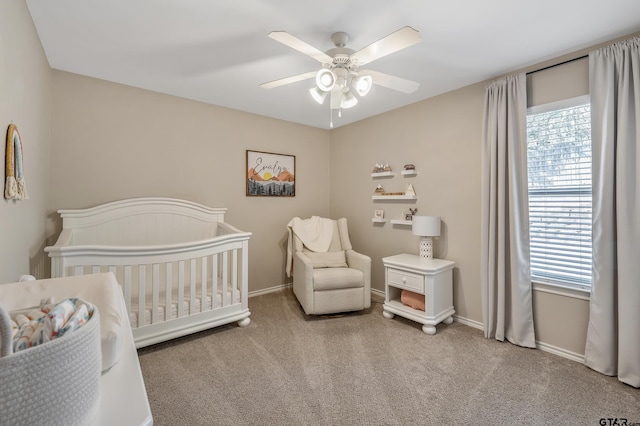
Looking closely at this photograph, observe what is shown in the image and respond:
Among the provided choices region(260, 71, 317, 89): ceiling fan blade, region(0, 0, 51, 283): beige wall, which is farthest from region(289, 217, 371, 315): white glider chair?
region(0, 0, 51, 283): beige wall

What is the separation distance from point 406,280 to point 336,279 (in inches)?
25.9

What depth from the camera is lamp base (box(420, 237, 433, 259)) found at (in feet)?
9.09

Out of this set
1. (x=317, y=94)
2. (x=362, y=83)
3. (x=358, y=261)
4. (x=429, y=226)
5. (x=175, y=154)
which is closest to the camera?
(x=362, y=83)

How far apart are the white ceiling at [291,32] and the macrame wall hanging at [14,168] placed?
2.58 ft

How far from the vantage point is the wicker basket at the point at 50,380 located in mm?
399

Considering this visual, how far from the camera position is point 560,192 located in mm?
2191

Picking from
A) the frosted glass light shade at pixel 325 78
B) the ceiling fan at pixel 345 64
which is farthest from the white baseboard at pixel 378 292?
the frosted glass light shade at pixel 325 78

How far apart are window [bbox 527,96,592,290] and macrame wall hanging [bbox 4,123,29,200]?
3.38 meters

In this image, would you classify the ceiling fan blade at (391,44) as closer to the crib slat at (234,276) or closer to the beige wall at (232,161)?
the beige wall at (232,161)

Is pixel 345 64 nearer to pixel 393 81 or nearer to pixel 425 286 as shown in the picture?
pixel 393 81

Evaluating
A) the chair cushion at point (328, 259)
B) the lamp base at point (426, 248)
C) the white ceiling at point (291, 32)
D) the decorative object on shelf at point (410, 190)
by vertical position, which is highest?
the white ceiling at point (291, 32)

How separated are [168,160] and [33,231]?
1.22m

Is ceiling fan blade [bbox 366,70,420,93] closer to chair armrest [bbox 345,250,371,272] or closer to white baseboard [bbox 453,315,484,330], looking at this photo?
chair armrest [bbox 345,250,371,272]

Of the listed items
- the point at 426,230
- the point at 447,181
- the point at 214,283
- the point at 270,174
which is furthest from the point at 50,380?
the point at 270,174
